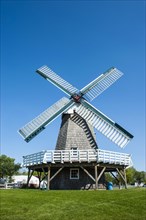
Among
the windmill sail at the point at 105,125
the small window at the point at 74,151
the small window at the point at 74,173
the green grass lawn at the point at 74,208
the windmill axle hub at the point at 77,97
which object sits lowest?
the green grass lawn at the point at 74,208

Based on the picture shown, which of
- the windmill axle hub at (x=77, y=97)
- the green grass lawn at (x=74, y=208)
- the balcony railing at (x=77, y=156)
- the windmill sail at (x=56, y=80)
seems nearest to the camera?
the green grass lawn at (x=74, y=208)

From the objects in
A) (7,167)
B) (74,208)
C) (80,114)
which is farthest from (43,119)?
(7,167)

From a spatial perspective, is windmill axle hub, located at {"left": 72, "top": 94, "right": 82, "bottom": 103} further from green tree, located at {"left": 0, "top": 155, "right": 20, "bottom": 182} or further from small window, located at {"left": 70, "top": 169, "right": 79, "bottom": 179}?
green tree, located at {"left": 0, "top": 155, "right": 20, "bottom": 182}

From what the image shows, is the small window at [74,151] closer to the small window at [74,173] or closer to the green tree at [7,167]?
the small window at [74,173]

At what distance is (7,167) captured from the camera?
91312mm

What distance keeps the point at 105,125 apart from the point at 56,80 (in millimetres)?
7541

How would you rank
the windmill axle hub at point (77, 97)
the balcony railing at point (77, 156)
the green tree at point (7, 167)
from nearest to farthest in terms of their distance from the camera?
the balcony railing at point (77, 156)
the windmill axle hub at point (77, 97)
the green tree at point (7, 167)

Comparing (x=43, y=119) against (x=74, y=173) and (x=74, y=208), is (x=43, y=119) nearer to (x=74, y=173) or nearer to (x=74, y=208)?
(x=74, y=173)

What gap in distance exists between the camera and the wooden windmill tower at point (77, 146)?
882 inches

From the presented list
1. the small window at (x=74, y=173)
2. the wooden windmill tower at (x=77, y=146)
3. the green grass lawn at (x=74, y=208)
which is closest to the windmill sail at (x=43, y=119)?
the wooden windmill tower at (x=77, y=146)

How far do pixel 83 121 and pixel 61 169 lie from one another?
4.94m

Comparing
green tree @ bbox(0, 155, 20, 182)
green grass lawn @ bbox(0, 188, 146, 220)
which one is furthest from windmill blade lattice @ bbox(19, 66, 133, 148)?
green tree @ bbox(0, 155, 20, 182)

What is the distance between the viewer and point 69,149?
24.0 meters

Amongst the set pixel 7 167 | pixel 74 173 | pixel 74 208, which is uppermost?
pixel 74 173
